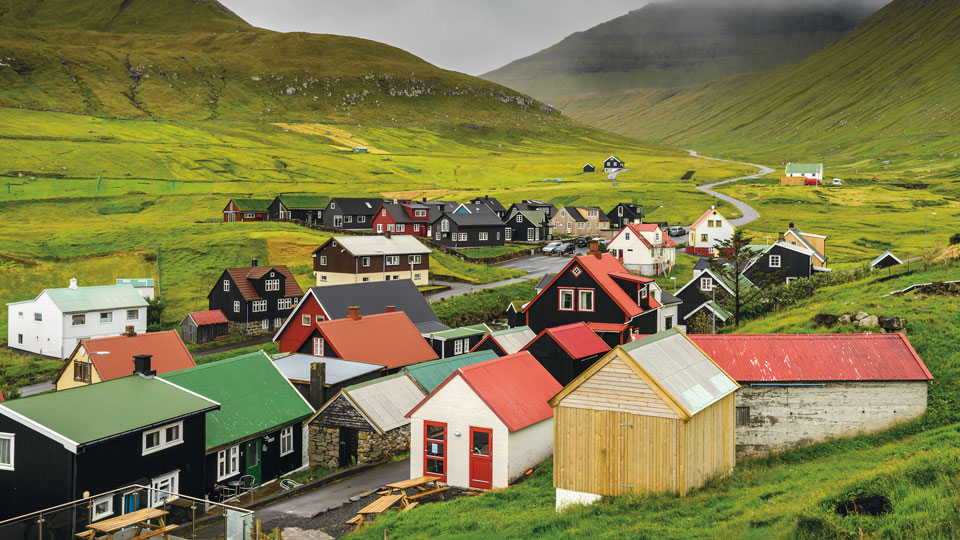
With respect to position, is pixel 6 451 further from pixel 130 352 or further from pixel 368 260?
pixel 368 260

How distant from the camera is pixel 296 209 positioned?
432 feet

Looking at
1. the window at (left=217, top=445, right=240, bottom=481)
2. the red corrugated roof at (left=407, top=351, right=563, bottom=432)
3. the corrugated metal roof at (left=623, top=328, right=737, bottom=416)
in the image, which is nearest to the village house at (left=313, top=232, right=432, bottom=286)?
the window at (left=217, top=445, right=240, bottom=481)

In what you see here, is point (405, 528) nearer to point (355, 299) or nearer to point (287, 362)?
point (287, 362)

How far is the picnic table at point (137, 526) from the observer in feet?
70.5

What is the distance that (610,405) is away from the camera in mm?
22688

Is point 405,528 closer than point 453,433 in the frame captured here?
Yes

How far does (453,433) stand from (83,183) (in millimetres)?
139040

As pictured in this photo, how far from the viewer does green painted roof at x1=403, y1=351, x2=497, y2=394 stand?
131 ft

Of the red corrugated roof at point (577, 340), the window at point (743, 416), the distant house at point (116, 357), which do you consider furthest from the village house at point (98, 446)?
the window at point (743, 416)

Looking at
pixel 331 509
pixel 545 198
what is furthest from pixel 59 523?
pixel 545 198

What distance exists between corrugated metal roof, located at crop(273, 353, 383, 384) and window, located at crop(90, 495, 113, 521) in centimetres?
1457

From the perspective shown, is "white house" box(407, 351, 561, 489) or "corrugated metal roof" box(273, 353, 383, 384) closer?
"white house" box(407, 351, 561, 489)

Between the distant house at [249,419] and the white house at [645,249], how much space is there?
60096 millimetres

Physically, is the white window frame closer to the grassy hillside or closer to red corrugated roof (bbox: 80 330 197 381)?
the grassy hillside
